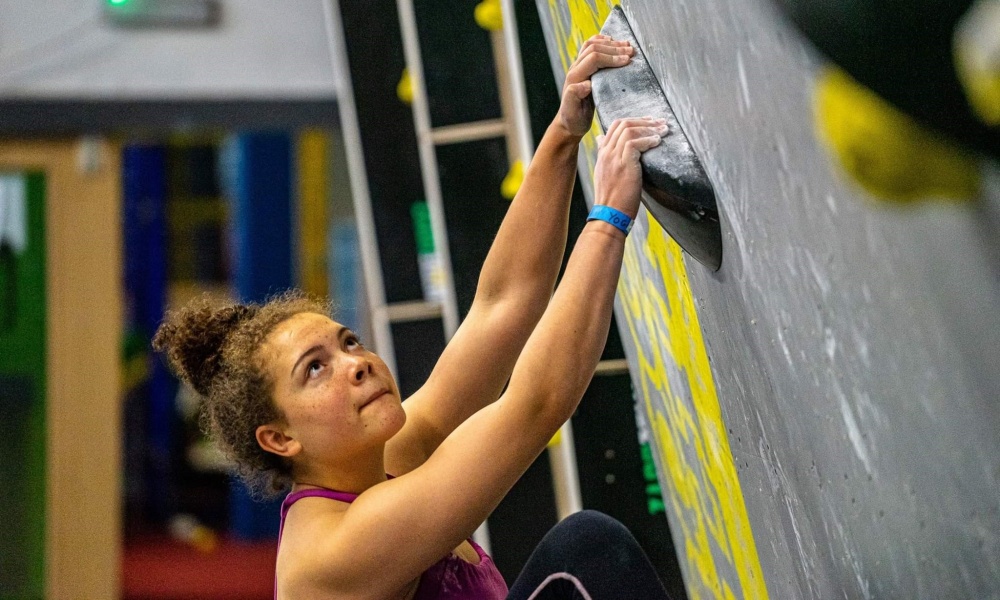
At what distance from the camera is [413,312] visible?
2.94 m

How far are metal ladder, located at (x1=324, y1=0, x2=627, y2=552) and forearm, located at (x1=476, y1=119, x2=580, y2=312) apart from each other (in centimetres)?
59

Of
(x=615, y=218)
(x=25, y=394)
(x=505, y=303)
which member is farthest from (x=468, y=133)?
(x=25, y=394)

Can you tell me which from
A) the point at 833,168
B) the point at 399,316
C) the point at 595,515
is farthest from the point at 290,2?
the point at 833,168

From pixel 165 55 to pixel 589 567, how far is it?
3.99 metres

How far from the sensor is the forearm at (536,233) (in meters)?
1.27

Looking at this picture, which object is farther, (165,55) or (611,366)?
(165,55)

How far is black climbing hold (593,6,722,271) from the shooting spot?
2.90 ft

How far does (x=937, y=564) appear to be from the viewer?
0.65 meters

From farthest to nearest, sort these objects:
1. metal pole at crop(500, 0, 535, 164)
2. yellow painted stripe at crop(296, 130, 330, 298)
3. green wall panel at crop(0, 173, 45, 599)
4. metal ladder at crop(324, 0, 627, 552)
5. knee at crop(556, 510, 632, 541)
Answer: yellow painted stripe at crop(296, 130, 330, 298) < green wall panel at crop(0, 173, 45, 599) < metal ladder at crop(324, 0, 627, 552) < metal pole at crop(500, 0, 535, 164) < knee at crop(556, 510, 632, 541)

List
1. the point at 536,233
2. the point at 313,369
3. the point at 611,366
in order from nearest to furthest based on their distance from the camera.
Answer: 1. the point at 313,369
2. the point at 536,233
3. the point at 611,366

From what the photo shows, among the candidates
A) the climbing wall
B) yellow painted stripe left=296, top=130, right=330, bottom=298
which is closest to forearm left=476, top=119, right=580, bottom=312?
the climbing wall

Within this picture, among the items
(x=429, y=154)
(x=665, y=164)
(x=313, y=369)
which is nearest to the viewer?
(x=665, y=164)

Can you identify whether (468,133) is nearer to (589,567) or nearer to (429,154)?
(429,154)

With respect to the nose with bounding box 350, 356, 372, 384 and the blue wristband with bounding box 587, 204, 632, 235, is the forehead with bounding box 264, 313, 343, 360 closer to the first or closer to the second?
the nose with bounding box 350, 356, 372, 384
